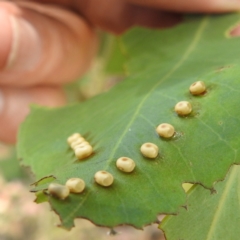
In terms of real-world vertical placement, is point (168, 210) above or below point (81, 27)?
below

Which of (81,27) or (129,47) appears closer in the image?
(129,47)

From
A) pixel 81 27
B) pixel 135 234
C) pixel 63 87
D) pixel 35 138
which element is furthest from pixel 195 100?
pixel 135 234

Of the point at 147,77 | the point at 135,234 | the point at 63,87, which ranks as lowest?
the point at 135,234

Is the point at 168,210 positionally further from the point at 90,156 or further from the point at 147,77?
the point at 147,77

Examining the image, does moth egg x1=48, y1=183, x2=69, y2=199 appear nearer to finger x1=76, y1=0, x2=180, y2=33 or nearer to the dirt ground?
finger x1=76, y1=0, x2=180, y2=33

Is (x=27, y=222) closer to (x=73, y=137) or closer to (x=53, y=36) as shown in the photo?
(x=53, y=36)

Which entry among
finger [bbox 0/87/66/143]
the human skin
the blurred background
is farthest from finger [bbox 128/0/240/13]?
finger [bbox 0/87/66/143]

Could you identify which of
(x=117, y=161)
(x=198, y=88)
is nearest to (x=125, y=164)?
(x=117, y=161)
